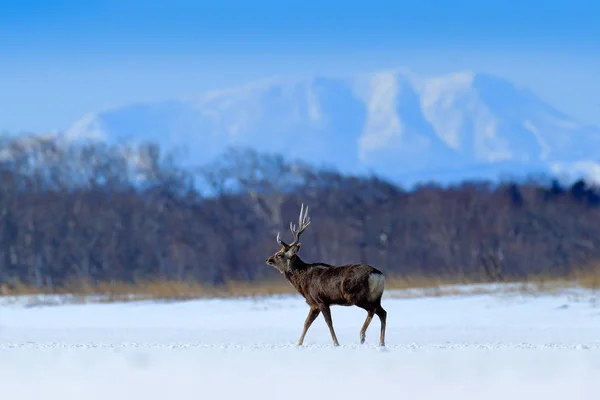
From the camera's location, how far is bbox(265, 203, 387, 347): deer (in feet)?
51.1

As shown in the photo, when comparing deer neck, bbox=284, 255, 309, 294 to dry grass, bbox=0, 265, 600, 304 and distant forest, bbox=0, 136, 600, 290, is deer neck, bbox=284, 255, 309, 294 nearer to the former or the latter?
dry grass, bbox=0, 265, 600, 304

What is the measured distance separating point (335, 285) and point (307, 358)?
65.5 inches

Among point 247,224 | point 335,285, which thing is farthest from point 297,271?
point 247,224

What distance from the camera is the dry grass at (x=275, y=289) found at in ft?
95.4

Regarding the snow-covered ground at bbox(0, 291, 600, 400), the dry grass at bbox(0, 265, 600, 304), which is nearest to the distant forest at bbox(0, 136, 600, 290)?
the dry grass at bbox(0, 265, 600, 304)

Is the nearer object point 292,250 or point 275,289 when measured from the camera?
point 292,250

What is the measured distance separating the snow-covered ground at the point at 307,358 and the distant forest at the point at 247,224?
16.0 metres

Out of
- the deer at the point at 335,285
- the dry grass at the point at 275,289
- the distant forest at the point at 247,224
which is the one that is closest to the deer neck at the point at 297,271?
the deer at the point at 335,285

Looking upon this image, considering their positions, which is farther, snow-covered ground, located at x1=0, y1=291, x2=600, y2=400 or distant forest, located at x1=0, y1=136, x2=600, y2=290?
distant forest, located at x1=0, y1=136, x2=600, y2=290

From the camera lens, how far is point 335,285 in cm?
1580

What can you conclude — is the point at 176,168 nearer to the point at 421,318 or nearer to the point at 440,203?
the point at 440,203

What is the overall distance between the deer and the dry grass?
39.9 feet

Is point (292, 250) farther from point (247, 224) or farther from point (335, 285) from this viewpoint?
point (247, 224)

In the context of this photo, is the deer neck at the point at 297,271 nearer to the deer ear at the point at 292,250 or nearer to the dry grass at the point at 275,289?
the deer ear at the point at 292,250
